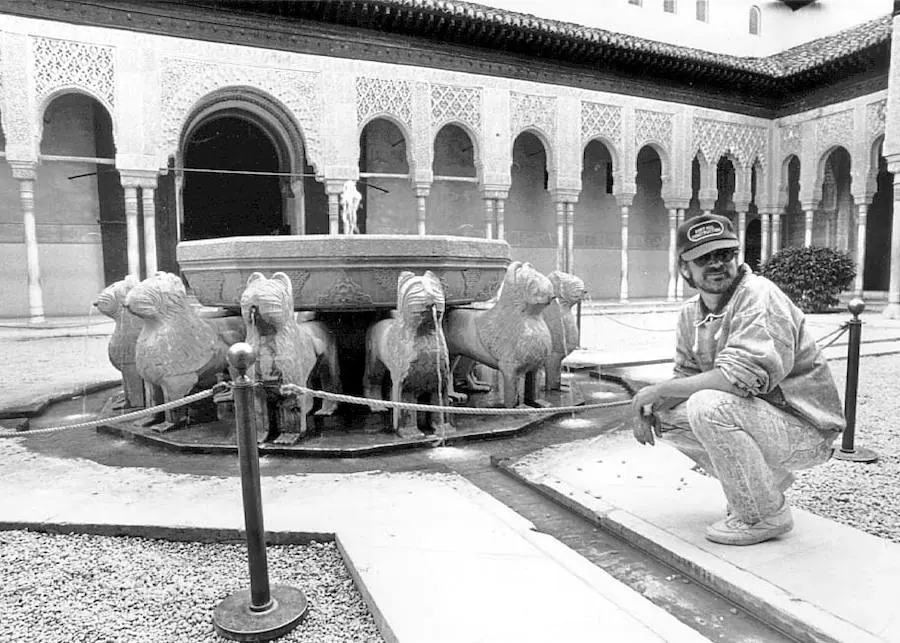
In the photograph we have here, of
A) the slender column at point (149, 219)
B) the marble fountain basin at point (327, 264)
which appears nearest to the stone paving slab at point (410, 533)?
the marble fountain basin at point (327, 264)

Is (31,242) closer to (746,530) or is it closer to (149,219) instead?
(149,219)

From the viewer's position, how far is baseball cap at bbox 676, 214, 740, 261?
7.16 feet

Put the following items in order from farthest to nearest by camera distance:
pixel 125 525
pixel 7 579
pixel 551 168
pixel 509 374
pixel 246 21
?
pixel 551 168 → pixel 246 21 → pixel 509 374 → pixel 125 525 → pixel 7 579

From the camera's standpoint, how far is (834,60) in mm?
17359

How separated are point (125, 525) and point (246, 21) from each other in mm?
13324

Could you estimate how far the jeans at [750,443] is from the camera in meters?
2.13

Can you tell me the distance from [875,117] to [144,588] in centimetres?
2057

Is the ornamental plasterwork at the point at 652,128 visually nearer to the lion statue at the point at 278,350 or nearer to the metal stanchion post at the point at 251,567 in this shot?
the lion statue at the point at 278,350

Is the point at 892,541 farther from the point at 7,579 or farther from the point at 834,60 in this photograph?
the point at 834,60

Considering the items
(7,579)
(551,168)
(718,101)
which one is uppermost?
(718,101)

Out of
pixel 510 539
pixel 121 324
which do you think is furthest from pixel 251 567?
pixel 121 324

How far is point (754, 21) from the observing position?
24.0 metres

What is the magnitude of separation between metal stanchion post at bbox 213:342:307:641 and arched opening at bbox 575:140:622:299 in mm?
19160

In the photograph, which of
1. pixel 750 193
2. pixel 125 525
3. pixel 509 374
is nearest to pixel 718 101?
pixel 750 193
